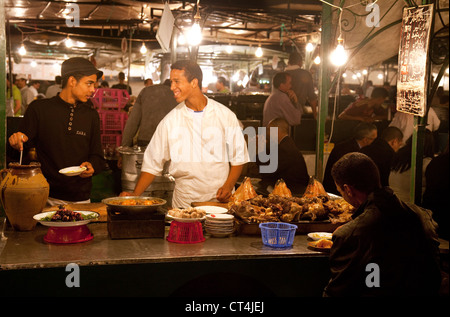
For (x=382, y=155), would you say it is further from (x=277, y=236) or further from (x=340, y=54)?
(x=277, y=236)

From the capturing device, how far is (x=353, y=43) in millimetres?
5637

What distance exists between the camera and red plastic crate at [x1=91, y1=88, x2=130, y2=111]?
8.35m

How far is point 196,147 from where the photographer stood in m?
4.18

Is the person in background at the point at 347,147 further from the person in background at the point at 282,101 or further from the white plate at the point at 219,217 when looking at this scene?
the white plate at the point at 219,217

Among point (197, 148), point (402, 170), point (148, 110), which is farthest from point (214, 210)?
point (402, 170)

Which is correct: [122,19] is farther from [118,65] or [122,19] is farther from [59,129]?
[118,65]

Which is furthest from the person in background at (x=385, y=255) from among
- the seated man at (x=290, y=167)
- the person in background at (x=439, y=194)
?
the seated man at (x=290, y=167)

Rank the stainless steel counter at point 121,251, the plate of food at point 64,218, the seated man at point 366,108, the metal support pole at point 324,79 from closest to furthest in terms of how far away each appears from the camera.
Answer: the stainless steel counter at point 121,251
the plate of food at point 64,218
the metal support pole at point 324,79
the seated man at point 366,108

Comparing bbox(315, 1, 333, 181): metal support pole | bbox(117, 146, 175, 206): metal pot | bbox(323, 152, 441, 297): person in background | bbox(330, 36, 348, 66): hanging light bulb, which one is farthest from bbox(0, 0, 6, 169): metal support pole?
bbox(315, 1, 333, 181): metal support pole

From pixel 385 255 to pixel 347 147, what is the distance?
3685mm

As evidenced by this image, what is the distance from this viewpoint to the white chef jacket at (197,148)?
4.11 metres

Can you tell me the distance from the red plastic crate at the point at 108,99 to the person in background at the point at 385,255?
6.60 m
